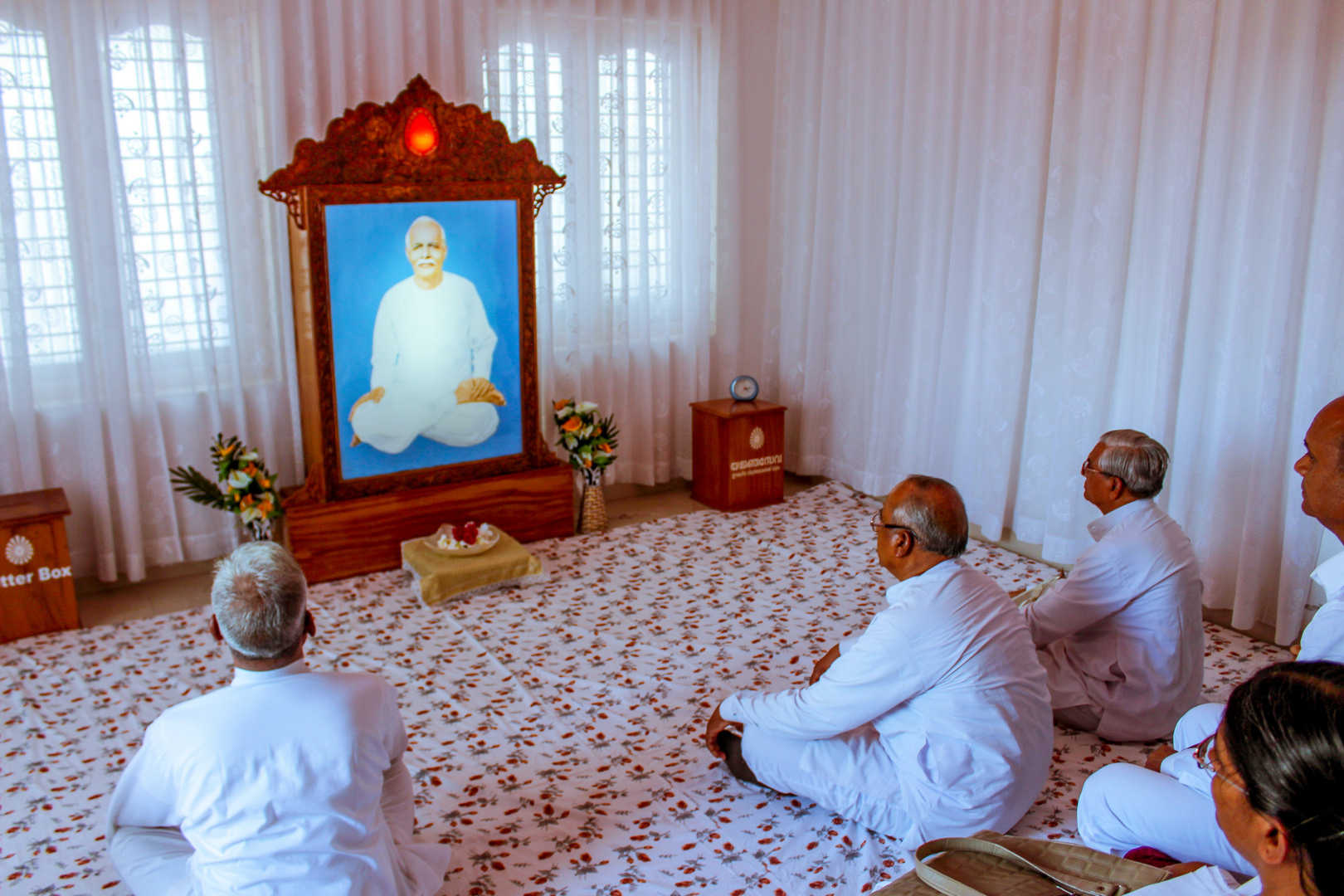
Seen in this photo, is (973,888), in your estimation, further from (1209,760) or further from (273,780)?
(273,780)

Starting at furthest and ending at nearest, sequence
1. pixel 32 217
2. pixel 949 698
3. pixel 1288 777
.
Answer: pixel 32 217, pixel 949 698, pixel 1288 777

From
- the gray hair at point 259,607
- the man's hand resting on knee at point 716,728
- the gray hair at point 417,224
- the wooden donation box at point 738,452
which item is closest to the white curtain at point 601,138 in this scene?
the wooden donation box at point 738,452

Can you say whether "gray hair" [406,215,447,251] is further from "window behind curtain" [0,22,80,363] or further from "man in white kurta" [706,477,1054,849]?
"man in white kurta" [706,477,1054,849]

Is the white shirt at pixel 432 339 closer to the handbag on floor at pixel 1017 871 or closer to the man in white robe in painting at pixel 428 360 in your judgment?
the man in white robe in painting at pixel 428 360

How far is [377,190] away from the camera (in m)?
4.66

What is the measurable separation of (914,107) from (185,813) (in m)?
4.66

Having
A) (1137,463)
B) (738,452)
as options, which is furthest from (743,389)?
(1137,463)

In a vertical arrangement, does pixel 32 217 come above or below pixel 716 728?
above

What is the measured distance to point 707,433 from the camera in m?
5.92

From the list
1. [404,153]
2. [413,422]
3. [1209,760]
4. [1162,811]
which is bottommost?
[1162,811]

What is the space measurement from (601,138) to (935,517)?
375 centimetres

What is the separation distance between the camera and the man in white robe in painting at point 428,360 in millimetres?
4832

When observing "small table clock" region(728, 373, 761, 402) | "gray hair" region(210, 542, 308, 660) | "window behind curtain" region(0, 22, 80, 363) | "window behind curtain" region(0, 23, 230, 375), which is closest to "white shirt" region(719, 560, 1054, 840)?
"gray hair" region(210, 542, 308, 660)

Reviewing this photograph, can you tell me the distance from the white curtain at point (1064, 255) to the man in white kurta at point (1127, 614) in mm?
1115
